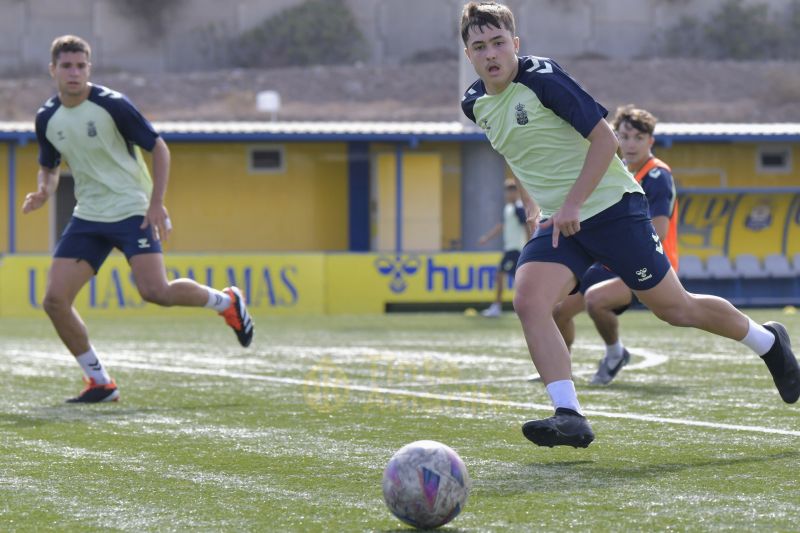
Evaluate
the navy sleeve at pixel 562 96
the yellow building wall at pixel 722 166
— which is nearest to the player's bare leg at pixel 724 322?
the navy sleeve at pixel 562 96

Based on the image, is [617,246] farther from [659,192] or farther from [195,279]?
[195,279]

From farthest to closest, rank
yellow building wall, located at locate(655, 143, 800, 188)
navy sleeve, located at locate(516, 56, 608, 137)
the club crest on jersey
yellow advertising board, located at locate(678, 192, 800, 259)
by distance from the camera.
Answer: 1. yellow building wall, located at locate(655, 143, 800, 188)
2. yellow advertising board, located at locate(678, 192, 800, 259)
3. the club crest on jersey
4. navy sleeve, located at locate(516, 56, 608, 137)

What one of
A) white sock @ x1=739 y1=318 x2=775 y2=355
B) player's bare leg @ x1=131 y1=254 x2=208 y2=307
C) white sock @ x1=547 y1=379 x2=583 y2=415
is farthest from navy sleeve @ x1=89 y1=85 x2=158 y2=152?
white sock @ x1=739 y1=318 x2=775 y2=355

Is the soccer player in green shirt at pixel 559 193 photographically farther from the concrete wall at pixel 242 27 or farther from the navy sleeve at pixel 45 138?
the concrete wall at pixel 242 27

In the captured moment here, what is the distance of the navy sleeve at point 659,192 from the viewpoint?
947 cm

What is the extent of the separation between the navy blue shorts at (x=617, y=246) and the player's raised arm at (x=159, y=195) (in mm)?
3129

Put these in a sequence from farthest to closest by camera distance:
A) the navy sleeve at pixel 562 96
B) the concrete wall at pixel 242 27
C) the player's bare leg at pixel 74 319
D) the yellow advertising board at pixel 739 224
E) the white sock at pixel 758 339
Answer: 1. the concrete wall at pixel 242 27
2. the yellow advertising board at pixel 739 224
3. the player's bare leg at pixel 74 319
4. the white sock at pixel 758 339
5. the navy sleeve at pixel 562 96

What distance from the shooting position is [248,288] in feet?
74.9

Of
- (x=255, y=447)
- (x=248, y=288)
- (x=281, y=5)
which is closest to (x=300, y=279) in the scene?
(x=248, y=288)

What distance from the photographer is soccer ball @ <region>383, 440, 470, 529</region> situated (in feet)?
15.9

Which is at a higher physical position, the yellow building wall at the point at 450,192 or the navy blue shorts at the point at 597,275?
the navy blue shorts at the point at 597,275

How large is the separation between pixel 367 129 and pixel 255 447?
20.5 metres

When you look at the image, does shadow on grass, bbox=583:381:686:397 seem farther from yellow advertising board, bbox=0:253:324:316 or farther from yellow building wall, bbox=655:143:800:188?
yellow building wall, bbox=655:143:800:188

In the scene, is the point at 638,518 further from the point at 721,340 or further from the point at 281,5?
the point at 281,5
